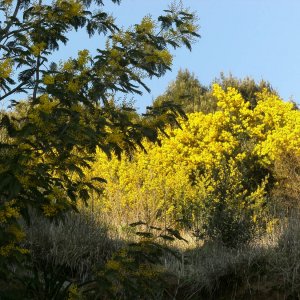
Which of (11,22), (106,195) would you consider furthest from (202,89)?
(11,22)

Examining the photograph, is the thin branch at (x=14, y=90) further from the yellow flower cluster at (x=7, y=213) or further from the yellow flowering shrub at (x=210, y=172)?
the yellow flowering shrub at (x=210, y=172)

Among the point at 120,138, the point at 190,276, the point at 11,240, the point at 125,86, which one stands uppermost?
the point at 125,86

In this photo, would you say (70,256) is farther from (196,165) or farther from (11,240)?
(196,165)

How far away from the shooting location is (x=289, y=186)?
37.7 feet

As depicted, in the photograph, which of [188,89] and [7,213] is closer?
[7,213]

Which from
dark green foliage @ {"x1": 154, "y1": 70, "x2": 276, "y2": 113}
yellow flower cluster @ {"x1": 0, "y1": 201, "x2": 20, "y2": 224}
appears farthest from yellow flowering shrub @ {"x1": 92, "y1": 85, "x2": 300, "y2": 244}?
dark green foliage @ {"x1": 154, "y1": 70, "x2": 276, "y2": 113}

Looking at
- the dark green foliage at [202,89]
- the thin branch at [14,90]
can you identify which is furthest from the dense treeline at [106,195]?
the dark green foliage at [202,89]

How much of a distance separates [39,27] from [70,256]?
3.02 m

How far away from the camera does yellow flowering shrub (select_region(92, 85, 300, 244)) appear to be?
27.3ft

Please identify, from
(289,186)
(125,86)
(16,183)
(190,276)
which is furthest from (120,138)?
(289,186)

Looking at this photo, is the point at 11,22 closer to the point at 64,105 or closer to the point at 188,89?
the point at 64,105

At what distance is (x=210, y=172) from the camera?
934 cm

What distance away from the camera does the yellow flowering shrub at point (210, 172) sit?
8.34 metres

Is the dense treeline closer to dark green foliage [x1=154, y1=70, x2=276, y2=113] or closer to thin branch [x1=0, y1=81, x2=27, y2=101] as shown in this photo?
thin branch [x1=0, y1=81, x2=27, y2=101]
